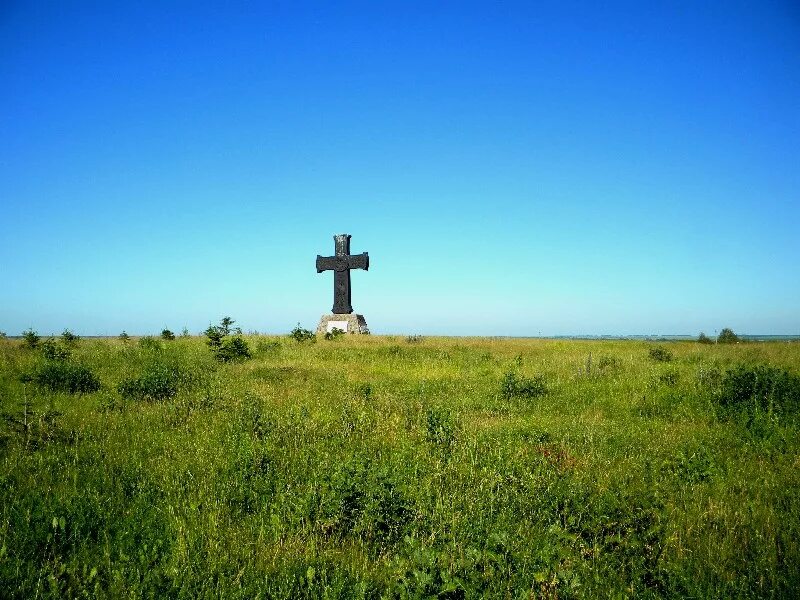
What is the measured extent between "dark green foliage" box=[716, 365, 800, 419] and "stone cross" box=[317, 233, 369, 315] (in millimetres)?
19779

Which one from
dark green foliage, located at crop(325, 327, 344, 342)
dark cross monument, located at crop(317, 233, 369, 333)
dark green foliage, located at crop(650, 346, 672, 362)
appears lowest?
dark green foliage, located at crop(650, 346, 672, 362)

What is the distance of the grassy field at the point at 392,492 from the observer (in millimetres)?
3285

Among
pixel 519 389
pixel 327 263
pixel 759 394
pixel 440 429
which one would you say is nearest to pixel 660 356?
pixel 759 394

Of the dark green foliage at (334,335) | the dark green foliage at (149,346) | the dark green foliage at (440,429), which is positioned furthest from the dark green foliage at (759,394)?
the dark green foliage at (149,346)

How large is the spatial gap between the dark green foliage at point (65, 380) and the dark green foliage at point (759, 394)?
512 inches

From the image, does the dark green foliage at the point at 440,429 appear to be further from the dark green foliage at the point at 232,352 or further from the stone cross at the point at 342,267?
the stone cross at the point at 342,267

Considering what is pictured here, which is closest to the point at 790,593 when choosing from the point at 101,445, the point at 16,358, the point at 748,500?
the point at 748,500

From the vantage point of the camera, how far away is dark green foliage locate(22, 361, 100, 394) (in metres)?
9.60

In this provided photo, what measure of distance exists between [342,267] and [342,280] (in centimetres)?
79

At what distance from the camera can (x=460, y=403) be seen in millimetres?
9555

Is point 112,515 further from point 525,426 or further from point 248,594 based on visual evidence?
point 525,426

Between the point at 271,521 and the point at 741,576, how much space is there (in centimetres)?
387

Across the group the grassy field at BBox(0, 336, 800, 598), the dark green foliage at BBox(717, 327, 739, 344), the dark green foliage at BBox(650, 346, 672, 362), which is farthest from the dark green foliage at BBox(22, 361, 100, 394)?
the dark green foliage at BBox(717, 327, 739, 344)

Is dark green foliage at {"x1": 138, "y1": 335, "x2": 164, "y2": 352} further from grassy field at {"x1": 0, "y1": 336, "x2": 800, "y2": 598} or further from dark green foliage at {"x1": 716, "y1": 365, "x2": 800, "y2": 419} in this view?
dark green foliage at {"x1": 716, "y1": 365, "x2": 800, "y2": 419}
